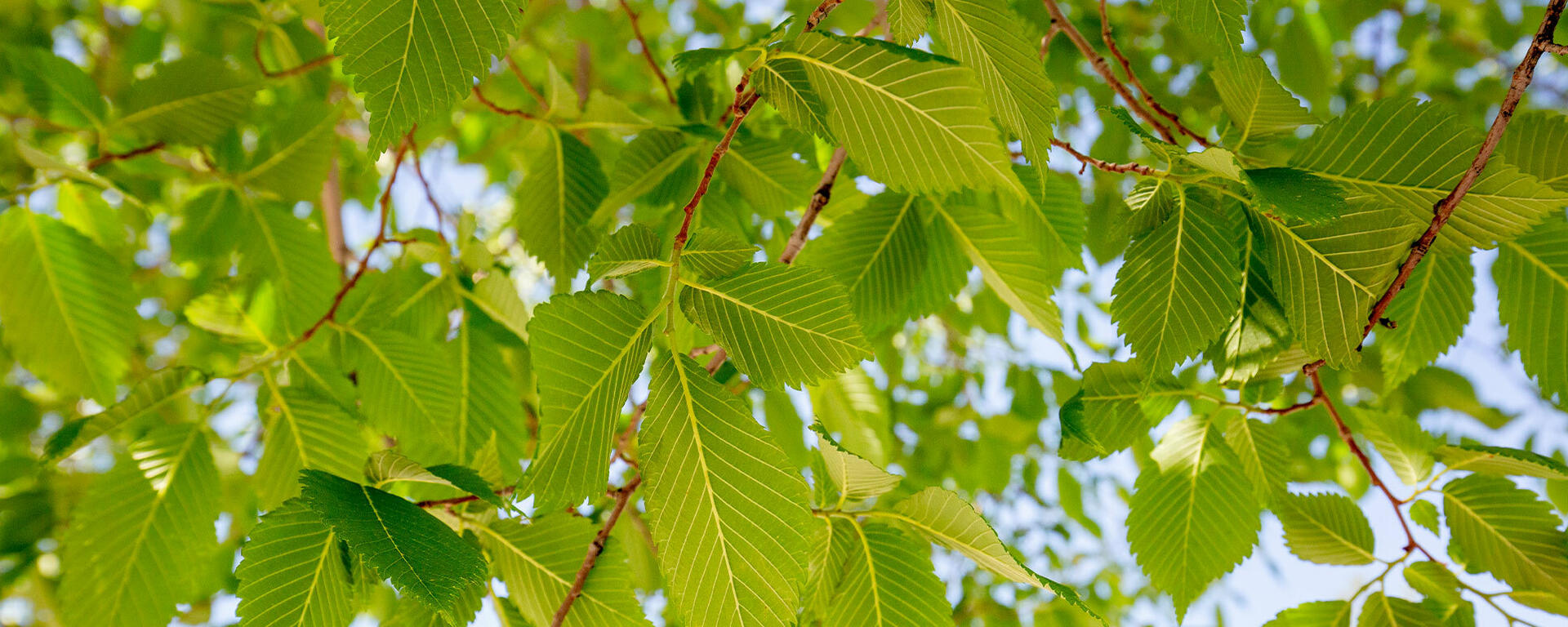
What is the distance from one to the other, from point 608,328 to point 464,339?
502 millimetres

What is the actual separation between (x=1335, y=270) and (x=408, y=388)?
81 cm

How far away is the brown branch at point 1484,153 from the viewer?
1.39 ft

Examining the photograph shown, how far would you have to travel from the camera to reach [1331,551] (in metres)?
0.71

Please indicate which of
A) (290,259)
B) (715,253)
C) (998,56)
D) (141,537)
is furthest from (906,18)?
(290,259)

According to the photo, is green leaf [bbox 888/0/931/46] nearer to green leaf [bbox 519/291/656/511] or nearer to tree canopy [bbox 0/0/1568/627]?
tree canopy [bbox 0/0/1568/627]

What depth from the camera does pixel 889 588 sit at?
1.80ft

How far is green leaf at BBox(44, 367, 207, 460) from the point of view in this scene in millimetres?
701

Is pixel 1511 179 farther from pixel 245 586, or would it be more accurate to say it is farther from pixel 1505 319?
pixel 245 586

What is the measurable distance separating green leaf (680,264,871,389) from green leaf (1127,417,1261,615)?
14.5 inches

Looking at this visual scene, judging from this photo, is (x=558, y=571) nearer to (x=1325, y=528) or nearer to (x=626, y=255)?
(x=626, y=255)

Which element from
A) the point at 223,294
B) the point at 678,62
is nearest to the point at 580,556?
the point at 678,62

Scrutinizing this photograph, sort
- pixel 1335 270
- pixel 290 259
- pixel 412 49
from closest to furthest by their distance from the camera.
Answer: pixel 412 49 < pixel 1335 270 < pixel 290 259

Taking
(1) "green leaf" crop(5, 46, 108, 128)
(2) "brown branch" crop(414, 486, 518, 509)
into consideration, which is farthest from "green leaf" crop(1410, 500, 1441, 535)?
(1) "green leaf" crop(5, 46, 108, 128)

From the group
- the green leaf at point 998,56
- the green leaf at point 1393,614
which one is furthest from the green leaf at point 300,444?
the green leaf at point 1393,614
